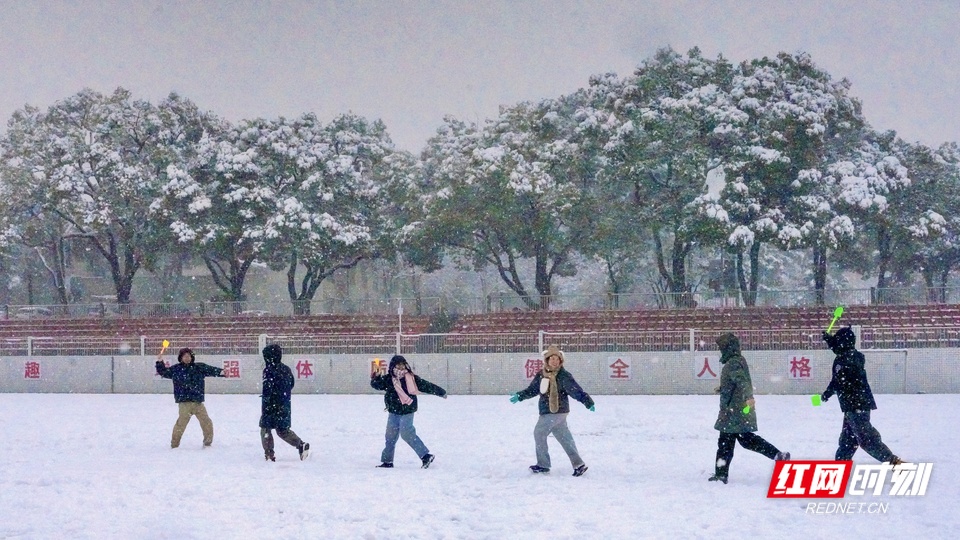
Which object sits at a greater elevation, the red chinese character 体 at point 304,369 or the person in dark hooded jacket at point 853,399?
the person in dark hooded jacket at point 853,399

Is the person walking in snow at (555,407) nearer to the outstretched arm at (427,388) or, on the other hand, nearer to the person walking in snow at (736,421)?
the outstretched arm at (427,388)

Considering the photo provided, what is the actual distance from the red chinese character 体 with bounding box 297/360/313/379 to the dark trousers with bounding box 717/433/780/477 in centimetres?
1545

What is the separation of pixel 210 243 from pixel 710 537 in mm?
29463

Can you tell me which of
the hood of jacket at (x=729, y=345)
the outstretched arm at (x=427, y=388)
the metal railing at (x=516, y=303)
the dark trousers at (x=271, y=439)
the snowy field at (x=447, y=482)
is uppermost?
the metal railing at (x=516, y=303)

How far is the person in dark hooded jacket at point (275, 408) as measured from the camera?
1122cm

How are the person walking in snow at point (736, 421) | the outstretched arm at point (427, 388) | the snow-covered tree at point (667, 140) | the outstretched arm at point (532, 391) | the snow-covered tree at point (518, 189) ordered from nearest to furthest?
the person walking in snow at point (736, 421), the outstretched arm at point (532, 391), the outstretched arm at point (427, 388), the snow-covered tree at point (667, 140), the snow-covered tree at point (518, 189)

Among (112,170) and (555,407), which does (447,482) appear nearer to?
(555,407)

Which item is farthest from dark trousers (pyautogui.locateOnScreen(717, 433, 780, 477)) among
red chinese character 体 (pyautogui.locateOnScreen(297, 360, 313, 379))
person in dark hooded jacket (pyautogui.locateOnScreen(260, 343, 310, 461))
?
red chinese character 体 (pyautogui.locateOnScreen(297, 360, 313, 379))

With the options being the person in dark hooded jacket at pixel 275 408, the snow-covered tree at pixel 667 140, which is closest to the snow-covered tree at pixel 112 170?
the snow-covered tree at pixel 667 140

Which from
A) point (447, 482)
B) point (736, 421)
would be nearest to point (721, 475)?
point (736, 421)

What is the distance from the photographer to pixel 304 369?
2333 centimetres

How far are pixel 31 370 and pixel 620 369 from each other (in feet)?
52.3

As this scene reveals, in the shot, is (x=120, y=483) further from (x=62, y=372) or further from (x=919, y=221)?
(x=919, y=221)

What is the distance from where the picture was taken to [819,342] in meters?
21.1
